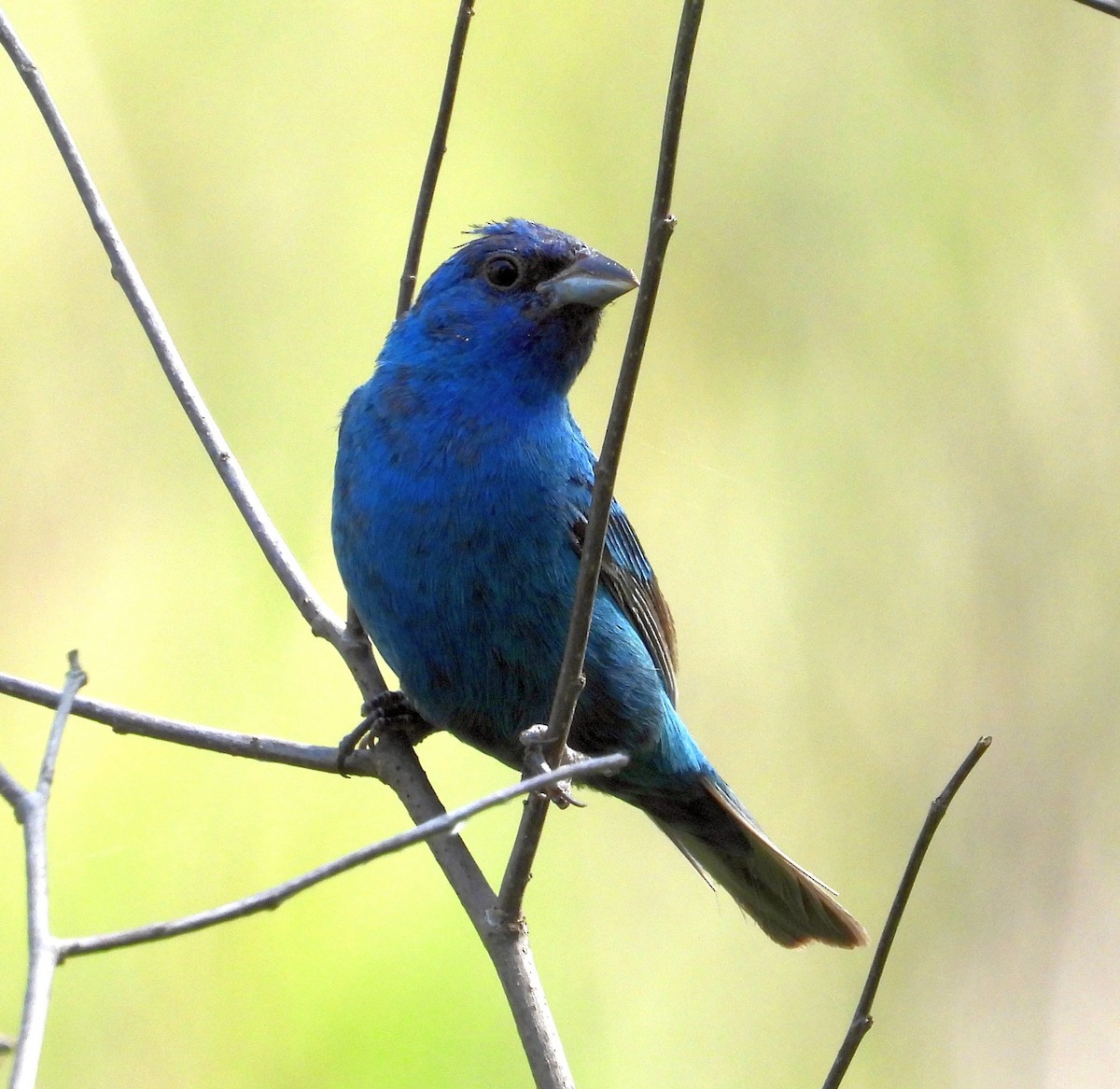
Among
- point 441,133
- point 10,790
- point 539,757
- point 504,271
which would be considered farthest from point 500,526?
point 10,790

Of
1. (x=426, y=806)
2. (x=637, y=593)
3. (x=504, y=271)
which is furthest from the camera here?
(x=637, y=593)

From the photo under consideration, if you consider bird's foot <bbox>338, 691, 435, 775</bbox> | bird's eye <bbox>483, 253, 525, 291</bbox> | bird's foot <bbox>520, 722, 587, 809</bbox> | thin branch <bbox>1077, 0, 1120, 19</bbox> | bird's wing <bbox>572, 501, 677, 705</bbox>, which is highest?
bird's eye <bbox>483, 253, 525, 291</bbox>

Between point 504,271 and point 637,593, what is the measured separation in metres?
0.95

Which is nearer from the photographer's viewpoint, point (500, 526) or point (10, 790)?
point (10, 790)

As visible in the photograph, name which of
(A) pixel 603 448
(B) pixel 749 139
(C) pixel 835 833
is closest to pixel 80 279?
(B) pixel 749 139

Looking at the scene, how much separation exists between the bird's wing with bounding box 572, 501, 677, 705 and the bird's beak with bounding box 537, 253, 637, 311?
583 millimetres

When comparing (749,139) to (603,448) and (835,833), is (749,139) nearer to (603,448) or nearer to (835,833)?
(835,833)

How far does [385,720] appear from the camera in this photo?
3549 mm

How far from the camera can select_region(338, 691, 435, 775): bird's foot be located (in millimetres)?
3508

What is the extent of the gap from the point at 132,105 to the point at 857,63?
10.6 ft

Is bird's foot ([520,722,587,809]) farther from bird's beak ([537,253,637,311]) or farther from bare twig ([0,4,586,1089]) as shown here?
bird's beak ([537,253,637,311])

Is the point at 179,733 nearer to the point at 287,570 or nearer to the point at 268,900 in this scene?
the point at 287,570

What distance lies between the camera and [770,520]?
21.5 ft

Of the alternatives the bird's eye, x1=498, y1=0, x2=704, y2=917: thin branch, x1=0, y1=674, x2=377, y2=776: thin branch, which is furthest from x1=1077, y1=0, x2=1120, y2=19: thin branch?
x1=0, y1=674, x2=377, y2=776: thin branch
